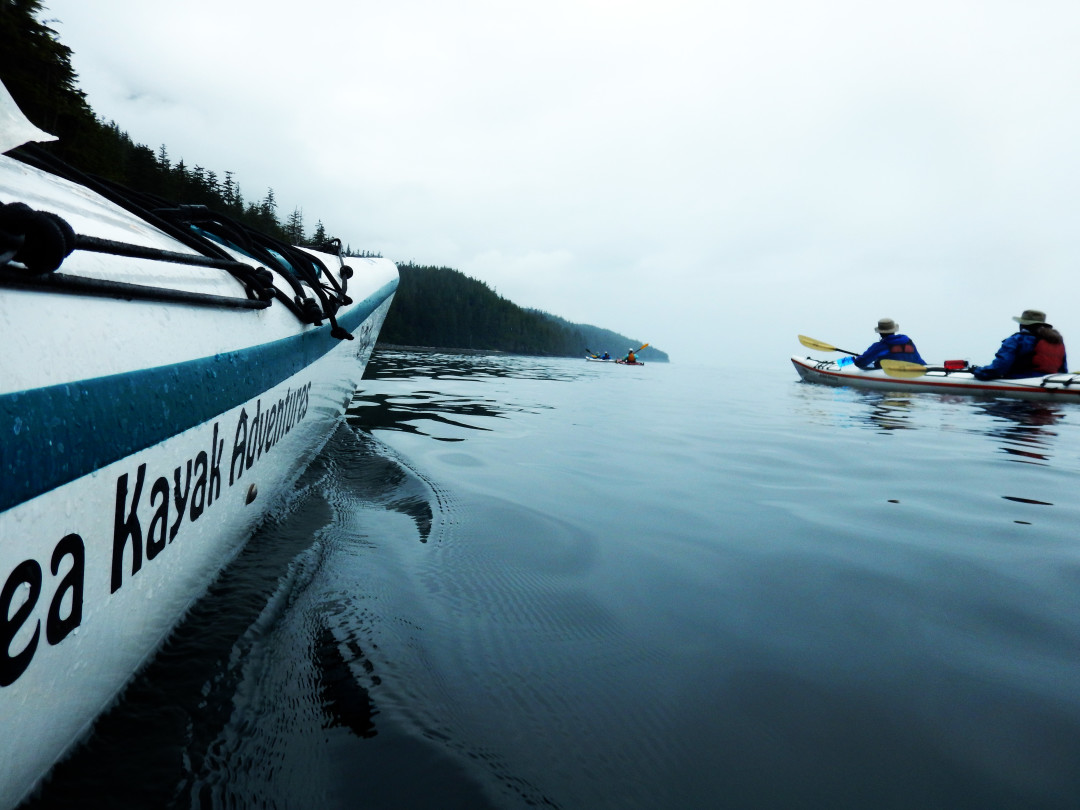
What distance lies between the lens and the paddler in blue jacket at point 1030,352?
35.9 ft

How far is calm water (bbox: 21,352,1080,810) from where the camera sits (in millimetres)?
978

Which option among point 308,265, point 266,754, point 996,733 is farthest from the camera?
point 308,265

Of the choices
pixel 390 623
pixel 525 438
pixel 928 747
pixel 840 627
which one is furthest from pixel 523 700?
pixel 525 438

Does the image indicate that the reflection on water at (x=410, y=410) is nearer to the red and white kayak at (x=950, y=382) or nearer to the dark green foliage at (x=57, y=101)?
the dark green foliage at (x=57, y=101)

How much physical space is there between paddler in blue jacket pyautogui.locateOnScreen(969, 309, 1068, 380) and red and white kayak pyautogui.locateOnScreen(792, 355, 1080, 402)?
10.8 inches

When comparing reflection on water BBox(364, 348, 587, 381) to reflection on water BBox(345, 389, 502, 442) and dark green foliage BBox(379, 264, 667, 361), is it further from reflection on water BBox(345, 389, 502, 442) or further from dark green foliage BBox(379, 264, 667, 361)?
dark green foliage BBox(379, 264, 667, 361)

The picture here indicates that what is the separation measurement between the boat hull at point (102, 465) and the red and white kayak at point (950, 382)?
14.0 metres

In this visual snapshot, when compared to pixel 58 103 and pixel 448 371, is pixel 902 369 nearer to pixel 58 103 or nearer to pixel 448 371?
pixel 448 371

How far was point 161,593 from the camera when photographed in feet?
3.89

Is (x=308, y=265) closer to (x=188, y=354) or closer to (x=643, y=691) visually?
(x=188, y=354)

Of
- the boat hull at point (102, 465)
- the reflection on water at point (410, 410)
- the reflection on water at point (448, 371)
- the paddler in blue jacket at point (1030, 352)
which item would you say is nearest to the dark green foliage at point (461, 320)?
the reflection on water at point (448, 371)

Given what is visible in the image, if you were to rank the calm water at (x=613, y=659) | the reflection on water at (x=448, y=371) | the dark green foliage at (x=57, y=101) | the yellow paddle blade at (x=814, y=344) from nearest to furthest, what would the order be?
1. the calm water at (x=613, y=659)
2. the reflection on water at (x=448, y=371)
3. the yellow paddle blade at (x=814, y=344)
4. the dark green foliage at (x=57, y=101)

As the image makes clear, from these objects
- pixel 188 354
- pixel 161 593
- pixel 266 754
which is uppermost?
pixel 188 354

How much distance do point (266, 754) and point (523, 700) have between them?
1.71 ft
